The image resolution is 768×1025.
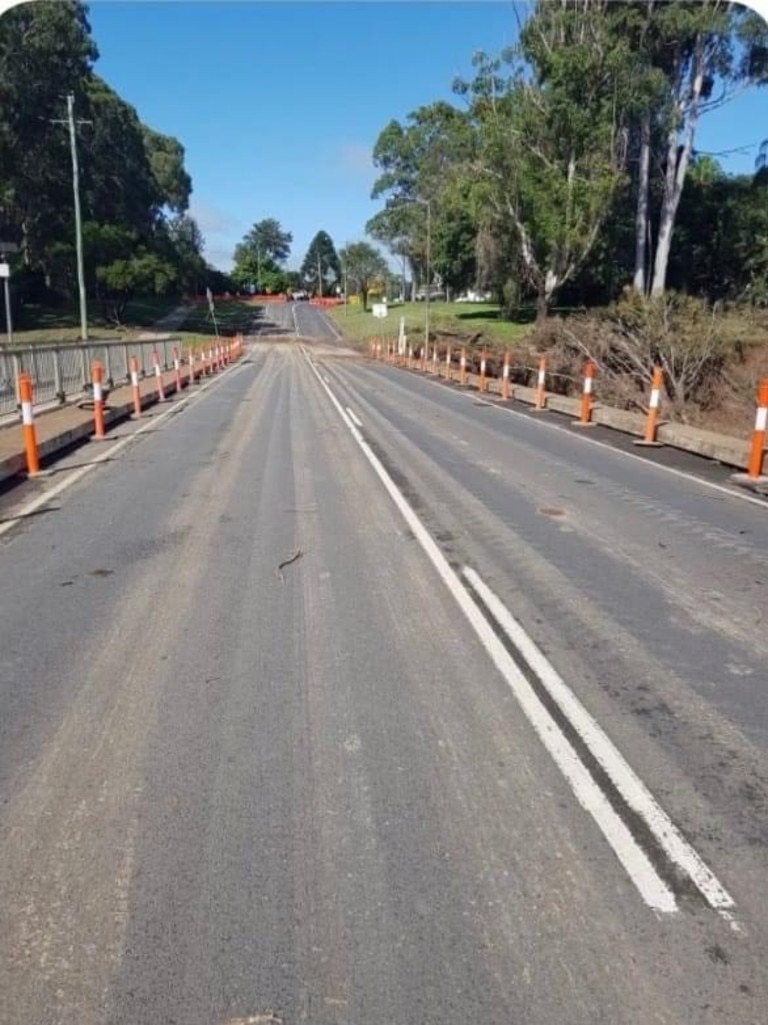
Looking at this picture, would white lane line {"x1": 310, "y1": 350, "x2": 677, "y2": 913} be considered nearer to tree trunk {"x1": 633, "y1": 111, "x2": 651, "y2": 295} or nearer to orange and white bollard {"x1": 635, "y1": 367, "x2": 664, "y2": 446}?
orange and white bollard {"x1": 635, "y1": 367, "x2": 664, "y2": 446}

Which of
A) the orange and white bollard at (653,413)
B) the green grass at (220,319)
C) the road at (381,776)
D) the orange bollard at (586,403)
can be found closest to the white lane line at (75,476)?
the road at (381,776)

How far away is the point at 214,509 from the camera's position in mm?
9375

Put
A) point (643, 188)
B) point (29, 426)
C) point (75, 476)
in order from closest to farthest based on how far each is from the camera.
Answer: point (29, 426)
point (75, 476)
point (643, 188)

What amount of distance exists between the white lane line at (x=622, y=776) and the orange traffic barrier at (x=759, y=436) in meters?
7.08

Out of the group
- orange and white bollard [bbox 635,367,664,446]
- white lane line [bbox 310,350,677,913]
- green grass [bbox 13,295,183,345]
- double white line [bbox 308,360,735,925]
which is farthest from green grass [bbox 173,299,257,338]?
double white line [bbox 308,360,735,925]

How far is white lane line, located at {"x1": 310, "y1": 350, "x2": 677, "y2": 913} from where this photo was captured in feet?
10.1

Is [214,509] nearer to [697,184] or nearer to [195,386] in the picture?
[195,386]

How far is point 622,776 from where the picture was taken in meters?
3.79

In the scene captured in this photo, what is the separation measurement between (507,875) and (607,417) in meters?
17.2

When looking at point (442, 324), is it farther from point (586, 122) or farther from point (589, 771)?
point (589, 771)

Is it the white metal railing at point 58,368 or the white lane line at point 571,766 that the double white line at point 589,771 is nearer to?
the white lane line at point 571,766

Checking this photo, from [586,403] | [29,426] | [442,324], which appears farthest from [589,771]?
[442,324]

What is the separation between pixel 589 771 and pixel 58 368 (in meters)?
18.6

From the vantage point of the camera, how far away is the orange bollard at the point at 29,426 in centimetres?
1135
